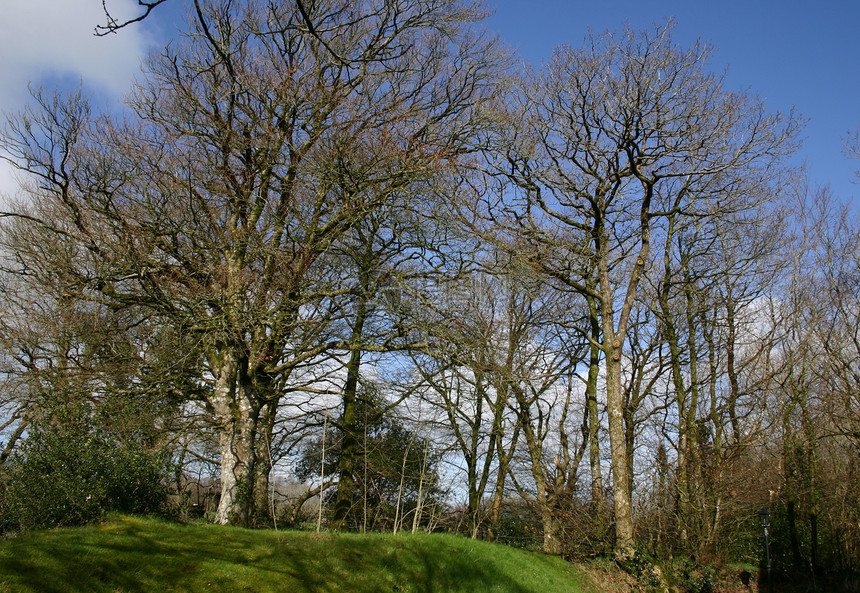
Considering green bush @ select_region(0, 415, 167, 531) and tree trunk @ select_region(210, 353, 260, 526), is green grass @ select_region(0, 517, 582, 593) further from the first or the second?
tree trunk @ select_region(210, 353, 260, 526)

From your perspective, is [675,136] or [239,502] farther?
[675,136]

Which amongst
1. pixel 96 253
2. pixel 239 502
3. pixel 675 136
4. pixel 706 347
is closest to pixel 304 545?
pixel 239 502

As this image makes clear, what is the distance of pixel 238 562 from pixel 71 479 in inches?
111

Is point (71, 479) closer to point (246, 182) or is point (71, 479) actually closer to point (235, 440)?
point (235, 440)

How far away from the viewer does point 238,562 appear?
20.4 ft

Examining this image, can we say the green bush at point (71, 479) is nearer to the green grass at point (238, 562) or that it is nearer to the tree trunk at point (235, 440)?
the green grass at point (238, 562)

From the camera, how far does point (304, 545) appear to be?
24.0 feet

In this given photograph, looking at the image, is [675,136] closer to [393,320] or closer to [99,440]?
[393,320]

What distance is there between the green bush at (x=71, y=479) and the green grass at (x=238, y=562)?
0.66 m

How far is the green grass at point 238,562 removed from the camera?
193 inches

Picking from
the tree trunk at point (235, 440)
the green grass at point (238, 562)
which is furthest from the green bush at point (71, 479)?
the tree trunk at point (235, 440)

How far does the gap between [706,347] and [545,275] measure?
24.1 feet

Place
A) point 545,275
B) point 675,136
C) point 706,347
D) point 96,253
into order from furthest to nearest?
point 706,347 < point 545,275 < point 675,136 < point 96,253

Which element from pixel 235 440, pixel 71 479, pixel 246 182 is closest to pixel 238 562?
pixel 71 479
